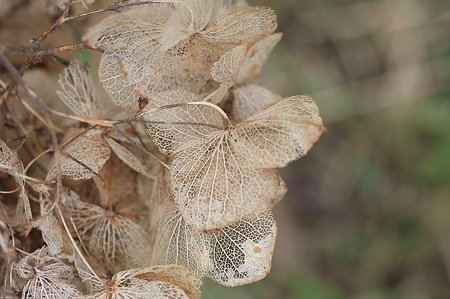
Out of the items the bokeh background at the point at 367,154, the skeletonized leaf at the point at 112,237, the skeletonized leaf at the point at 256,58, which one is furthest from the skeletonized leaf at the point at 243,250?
the bokeh background at the point at 367,154

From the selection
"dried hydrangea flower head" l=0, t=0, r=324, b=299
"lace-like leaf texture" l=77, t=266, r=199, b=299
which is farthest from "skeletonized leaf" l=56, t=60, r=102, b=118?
"lace-like leaf texture" l=77, t=266, r=199, b=299

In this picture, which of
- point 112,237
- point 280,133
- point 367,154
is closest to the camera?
point 280,133

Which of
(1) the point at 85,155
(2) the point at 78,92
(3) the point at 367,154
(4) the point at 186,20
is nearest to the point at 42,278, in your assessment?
(1) the point at 85,155

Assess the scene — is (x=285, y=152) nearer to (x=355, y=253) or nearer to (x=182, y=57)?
(x=182, y=57)

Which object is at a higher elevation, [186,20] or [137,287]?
[186,20]

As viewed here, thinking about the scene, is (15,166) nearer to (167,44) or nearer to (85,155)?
(85,155)

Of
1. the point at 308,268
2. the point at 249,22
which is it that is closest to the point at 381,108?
the point at 308,268
